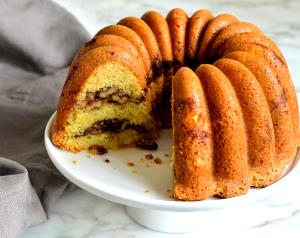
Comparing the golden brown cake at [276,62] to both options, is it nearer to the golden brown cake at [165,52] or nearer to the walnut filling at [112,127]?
the golden brown cake at [165,52]

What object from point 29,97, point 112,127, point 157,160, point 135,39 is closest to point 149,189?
point 157,160

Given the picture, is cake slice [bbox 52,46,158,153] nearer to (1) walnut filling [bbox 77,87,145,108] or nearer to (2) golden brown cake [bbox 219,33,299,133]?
(1) walnut filling [bbox 77,87,145,108]

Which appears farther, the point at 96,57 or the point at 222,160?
the point at 96,57

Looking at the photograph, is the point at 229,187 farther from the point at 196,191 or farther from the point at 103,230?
the point at 103,230

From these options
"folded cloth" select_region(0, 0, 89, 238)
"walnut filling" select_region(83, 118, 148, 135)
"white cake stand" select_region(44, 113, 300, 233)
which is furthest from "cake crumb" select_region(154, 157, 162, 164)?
"folded cloth" select_region(0, 0, 89, 238)

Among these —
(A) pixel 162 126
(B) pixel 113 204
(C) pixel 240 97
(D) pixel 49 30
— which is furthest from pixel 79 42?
(C) pixel 240 97

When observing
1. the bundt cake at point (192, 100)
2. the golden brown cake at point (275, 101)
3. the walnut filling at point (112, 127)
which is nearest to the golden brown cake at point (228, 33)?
the bundt cake at point (192, 100)

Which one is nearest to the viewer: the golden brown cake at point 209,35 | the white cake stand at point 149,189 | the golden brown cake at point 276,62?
the white cake stand at point 149,189
